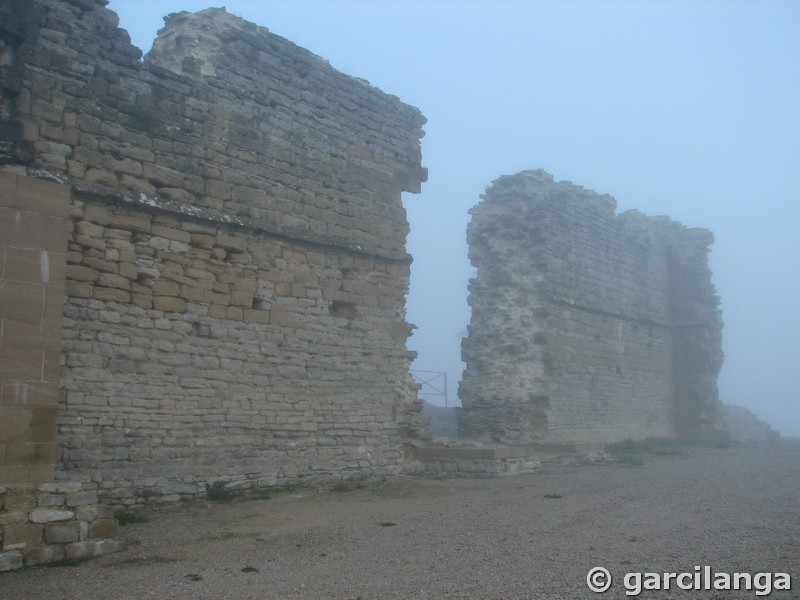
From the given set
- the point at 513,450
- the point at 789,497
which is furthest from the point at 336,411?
the point at 789,497

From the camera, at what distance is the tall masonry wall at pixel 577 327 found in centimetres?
1473

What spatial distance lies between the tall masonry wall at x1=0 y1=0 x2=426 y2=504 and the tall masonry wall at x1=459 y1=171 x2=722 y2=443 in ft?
15.3

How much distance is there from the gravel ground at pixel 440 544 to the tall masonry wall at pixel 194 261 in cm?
82

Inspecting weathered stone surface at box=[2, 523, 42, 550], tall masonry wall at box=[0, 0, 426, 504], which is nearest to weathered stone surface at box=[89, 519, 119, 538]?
weathered stone surface at box=[2, 523, 42, 550]

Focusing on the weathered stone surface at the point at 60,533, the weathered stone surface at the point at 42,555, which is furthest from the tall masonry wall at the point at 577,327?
the weathered stone surface at the point at 42,555

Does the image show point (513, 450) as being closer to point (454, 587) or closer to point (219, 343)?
point (219, 343)

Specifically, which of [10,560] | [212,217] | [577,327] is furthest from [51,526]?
[577,327]

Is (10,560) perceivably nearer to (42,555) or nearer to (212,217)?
(42,555)

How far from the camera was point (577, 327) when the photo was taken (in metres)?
16.0

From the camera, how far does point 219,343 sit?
8.42 meters

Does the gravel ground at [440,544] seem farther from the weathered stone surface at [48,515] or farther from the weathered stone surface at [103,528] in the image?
the weathered stone surface at [48,515]

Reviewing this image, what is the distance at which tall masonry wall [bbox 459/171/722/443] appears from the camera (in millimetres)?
14734

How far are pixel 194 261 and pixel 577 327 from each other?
9956 mm

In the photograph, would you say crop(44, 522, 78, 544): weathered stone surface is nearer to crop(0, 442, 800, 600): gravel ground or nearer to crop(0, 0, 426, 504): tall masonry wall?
crop(0, 442, 800, 600): gravel ground
